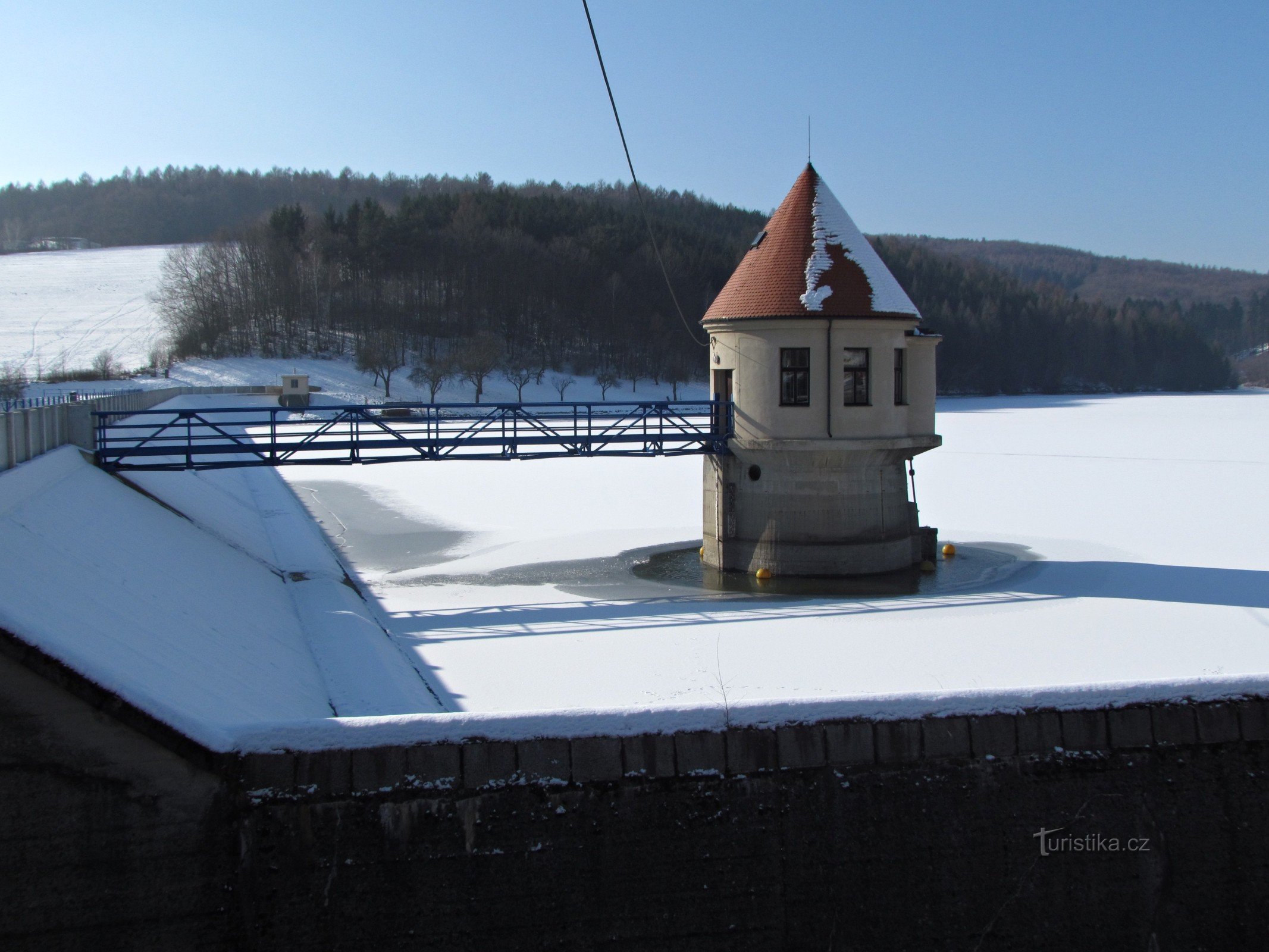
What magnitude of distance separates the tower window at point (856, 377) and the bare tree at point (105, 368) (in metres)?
63.1

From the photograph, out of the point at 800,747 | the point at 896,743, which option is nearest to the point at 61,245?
the point at 800,747

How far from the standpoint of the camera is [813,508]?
832 inches

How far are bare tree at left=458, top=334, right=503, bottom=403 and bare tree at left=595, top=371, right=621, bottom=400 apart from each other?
907 centimetres

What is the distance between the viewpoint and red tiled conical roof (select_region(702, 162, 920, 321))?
20.7 metres

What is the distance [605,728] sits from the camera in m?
7.55

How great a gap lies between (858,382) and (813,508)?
2.64m

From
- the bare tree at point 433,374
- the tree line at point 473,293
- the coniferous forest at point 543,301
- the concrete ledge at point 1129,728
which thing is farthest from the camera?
the coniferous forest at point 543,301

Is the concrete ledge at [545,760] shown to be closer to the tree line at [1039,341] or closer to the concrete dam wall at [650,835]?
the concrete dam wall at [650,835]

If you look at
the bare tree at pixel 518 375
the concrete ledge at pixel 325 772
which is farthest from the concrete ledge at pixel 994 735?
the bare tree at pixel 518 375

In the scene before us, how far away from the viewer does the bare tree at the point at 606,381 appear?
87.9 meters

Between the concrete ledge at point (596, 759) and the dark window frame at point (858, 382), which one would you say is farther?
the dark window frame at point (858, 382)

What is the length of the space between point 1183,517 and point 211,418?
40.5 metres

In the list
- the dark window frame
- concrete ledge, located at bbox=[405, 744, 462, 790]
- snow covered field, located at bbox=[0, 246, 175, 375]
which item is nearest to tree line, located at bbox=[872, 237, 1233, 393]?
snow covered field, located at bbox=[0, 246, 175, 375]

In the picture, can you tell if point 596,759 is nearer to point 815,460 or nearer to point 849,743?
point 849,743
